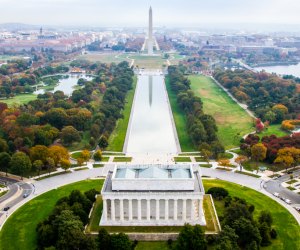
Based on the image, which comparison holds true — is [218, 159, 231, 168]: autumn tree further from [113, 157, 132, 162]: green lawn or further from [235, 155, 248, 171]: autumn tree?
[113, 157, 132, 162]: green lawn

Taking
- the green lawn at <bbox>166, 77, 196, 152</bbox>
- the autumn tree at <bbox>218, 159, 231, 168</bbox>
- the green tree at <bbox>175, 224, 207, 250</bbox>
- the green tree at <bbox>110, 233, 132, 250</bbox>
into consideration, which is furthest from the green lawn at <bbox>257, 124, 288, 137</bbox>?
the green tree at <bbox>110, 233, 132, 250</bbox>

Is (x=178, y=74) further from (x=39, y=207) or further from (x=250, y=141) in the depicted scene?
(x=39, y=207)

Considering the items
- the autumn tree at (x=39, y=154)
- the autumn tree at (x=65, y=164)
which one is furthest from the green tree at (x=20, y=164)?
the autumn tree at (x=65, y=164)

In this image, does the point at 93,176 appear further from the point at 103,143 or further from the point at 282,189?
the point at 282,189

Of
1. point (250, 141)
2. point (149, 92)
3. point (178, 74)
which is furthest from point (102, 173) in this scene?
point (178, 74)

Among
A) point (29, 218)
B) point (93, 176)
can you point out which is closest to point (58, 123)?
point (93, 176)

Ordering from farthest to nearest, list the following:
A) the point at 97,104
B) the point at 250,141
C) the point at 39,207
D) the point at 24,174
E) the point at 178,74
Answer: the point at 178,74
the point at 97,104
the point at 250,141
the point at 24,174
the point at 39,207
